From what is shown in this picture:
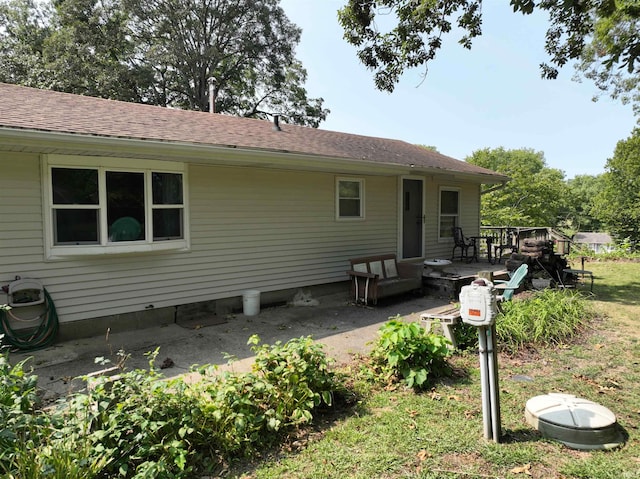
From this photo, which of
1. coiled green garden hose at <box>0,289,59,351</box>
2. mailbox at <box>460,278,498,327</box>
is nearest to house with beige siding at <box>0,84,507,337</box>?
coiled green garden hose at <box>0,289,59,351</box>

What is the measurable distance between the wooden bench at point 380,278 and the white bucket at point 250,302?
179 cm

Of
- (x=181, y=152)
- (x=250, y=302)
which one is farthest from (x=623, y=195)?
(x=181, y=152)

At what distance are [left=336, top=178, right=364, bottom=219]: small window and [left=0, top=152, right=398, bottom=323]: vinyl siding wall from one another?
0.14 meters

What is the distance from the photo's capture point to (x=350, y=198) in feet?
28.2

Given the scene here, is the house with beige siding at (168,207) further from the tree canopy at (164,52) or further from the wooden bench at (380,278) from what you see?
the tree canopy at (164,52)

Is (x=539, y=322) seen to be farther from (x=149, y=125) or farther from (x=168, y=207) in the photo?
(x=149, y=125)

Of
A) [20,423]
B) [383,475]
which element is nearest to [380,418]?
[383,475]

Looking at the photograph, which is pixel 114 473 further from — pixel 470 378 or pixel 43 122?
pixel 43 122

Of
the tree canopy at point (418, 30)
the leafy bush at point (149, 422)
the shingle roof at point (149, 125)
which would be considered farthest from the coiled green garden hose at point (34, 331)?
the tree canopy at point (418, 30)

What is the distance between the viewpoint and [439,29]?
256 inches

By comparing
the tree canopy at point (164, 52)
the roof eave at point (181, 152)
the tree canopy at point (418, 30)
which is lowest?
the roof eave at point (181, 152)

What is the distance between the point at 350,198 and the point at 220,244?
3158 millimetres

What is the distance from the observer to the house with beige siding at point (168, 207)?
495 centimetres

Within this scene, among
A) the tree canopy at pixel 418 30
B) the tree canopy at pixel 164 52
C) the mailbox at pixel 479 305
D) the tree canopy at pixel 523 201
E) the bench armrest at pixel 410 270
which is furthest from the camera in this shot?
the tree canopy at pixel 523 201
